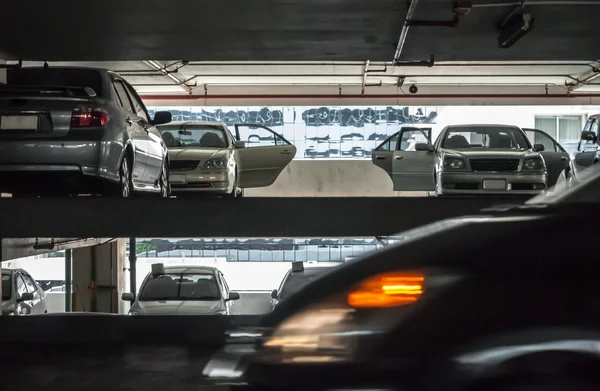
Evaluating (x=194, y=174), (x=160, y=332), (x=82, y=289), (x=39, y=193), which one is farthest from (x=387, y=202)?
(x=82, y=289)

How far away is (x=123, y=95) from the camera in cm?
831

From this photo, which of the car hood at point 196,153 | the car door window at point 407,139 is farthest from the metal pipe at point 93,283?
the car hood at point 196,153

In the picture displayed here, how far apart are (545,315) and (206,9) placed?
8194 millimetres

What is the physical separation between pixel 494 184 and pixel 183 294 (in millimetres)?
5222

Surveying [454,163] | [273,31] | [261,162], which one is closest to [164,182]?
[273,31]

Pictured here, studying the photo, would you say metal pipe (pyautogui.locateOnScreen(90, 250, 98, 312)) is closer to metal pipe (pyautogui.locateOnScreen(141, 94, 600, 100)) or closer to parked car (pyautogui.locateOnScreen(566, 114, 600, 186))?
metal pipe (pyautogui.locateOnScreen(141, 94, 600, 100))

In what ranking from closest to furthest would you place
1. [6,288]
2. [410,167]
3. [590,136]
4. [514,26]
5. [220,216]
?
[220,216], [514,26], [590,136], [410,167], [6,288]

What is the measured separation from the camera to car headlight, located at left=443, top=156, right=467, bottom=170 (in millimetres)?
10945

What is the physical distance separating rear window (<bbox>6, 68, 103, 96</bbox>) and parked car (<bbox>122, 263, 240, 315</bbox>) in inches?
191

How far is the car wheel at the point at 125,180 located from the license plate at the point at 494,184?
5028 mm

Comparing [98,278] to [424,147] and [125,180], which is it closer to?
[424,147]

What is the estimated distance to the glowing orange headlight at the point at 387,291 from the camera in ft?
8.42

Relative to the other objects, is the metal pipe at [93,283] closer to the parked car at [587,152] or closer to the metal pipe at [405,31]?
the metal pipe at [405,31]

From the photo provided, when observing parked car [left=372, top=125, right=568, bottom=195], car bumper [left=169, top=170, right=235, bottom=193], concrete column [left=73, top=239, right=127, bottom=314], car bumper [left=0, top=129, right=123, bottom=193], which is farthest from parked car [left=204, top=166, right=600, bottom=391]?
concrete column [left=73, top=239, right=127, bottom=314]
